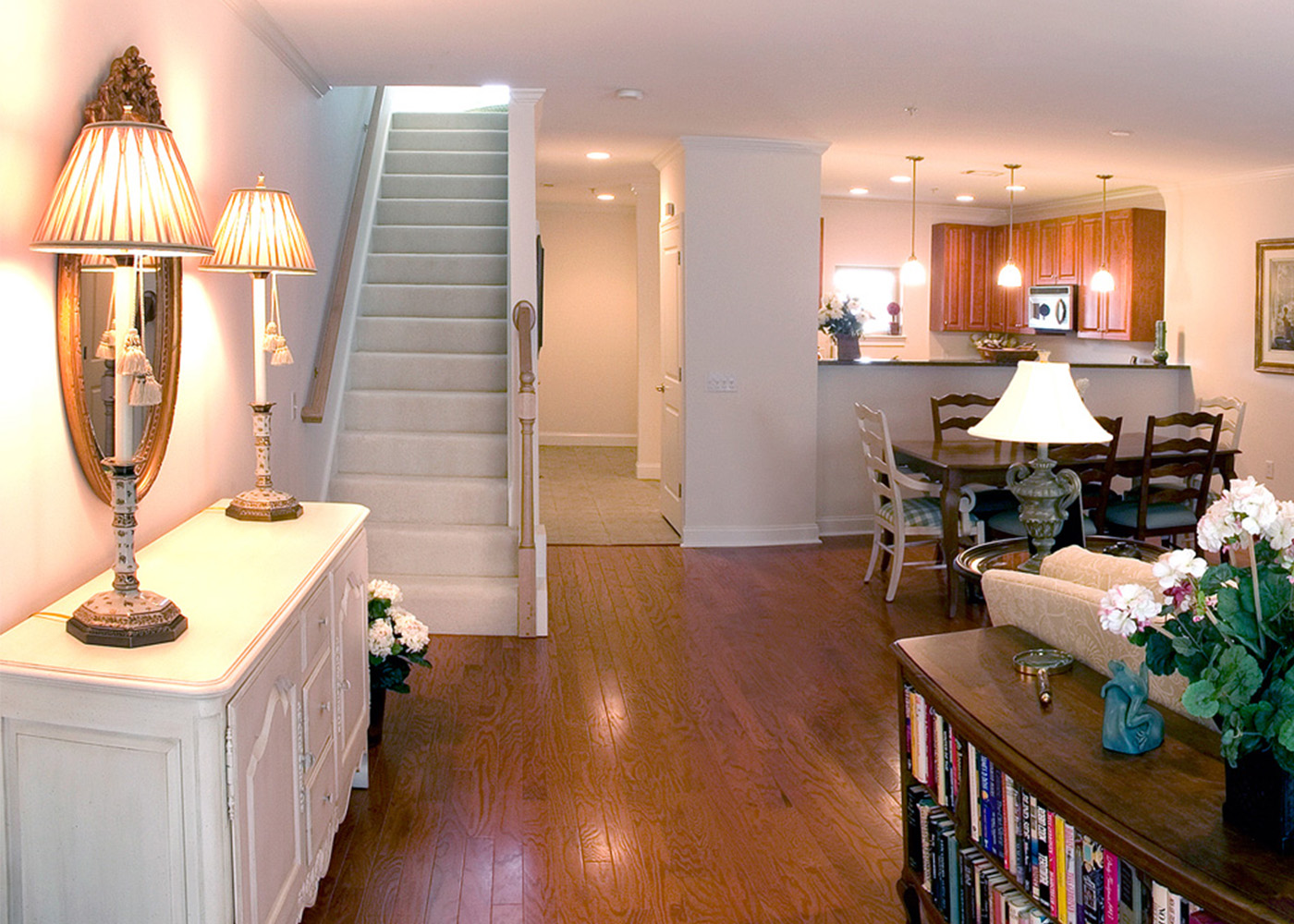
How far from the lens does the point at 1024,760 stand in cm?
208

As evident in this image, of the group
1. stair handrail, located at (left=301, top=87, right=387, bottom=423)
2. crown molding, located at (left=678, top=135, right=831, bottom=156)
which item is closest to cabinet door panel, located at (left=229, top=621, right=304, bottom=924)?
stair handrail, located at (left=301, top=87, right=387, bottom=423)

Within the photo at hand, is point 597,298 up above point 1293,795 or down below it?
above

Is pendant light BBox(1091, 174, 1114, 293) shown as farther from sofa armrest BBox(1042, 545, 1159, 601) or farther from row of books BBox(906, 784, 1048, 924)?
row of books BBox(906, 784, 1048, 924)

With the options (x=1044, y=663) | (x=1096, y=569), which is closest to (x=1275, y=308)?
(x=1096, y=569)

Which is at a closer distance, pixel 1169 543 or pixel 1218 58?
pixel 1218 58

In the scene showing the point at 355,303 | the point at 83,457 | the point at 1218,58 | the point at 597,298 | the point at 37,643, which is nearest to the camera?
the point at 37,643

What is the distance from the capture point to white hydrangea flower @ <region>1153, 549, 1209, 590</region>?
1.75 m

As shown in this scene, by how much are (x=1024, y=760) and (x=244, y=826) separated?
1.38 metres

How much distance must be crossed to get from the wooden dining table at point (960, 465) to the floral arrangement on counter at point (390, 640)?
9.23 ft

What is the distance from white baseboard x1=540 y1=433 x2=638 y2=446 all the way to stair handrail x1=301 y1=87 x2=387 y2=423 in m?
5.56

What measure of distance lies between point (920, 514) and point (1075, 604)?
3.34 m

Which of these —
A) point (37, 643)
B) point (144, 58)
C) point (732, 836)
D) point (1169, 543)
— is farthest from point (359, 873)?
point (1169, 543)

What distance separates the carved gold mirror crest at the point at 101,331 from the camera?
2401mm

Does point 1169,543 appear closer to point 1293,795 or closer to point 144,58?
point 1293,795
